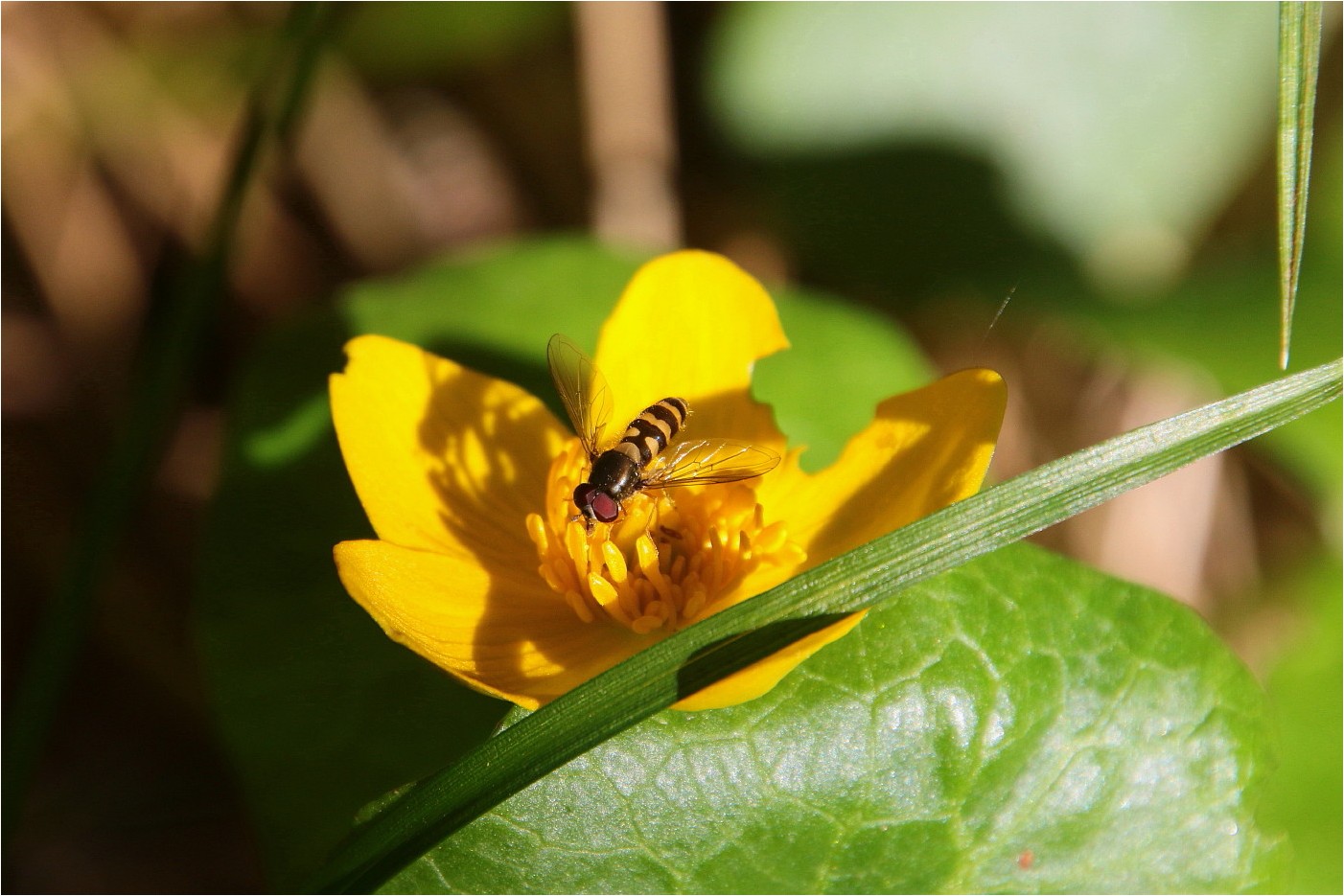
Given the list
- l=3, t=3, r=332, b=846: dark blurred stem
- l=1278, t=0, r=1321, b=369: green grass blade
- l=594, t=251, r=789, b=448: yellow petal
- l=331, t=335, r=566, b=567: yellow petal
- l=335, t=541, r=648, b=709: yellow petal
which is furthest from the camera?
l=3, t=3, r=332, b=846: dark blurred stem

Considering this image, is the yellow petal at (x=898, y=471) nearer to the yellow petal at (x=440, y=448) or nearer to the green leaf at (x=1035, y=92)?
the yellow petal at (x=440, y=448)

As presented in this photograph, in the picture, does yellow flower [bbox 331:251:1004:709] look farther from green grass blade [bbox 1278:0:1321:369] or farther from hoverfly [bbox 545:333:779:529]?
green grass blade [bbox 1278:0:1321:369]

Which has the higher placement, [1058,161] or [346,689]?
[1058,161]

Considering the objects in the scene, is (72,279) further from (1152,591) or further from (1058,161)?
(1152,591)

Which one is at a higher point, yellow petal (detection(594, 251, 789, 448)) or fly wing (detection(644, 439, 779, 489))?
yellow petal (detection(594, 251, 789, 448))

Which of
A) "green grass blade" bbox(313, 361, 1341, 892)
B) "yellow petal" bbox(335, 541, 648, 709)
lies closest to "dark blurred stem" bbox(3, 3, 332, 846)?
"yellow petal" bbox(335, 541, 648, 709)

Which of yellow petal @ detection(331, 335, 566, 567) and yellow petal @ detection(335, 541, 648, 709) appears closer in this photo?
yellow petal @ detection(335, 541, 648, 709)

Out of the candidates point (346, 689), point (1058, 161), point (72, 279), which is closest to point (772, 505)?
point (346, 689)

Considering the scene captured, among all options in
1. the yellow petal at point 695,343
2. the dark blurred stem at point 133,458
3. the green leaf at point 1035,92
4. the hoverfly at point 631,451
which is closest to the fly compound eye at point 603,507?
the hoverfly at point 631,451
